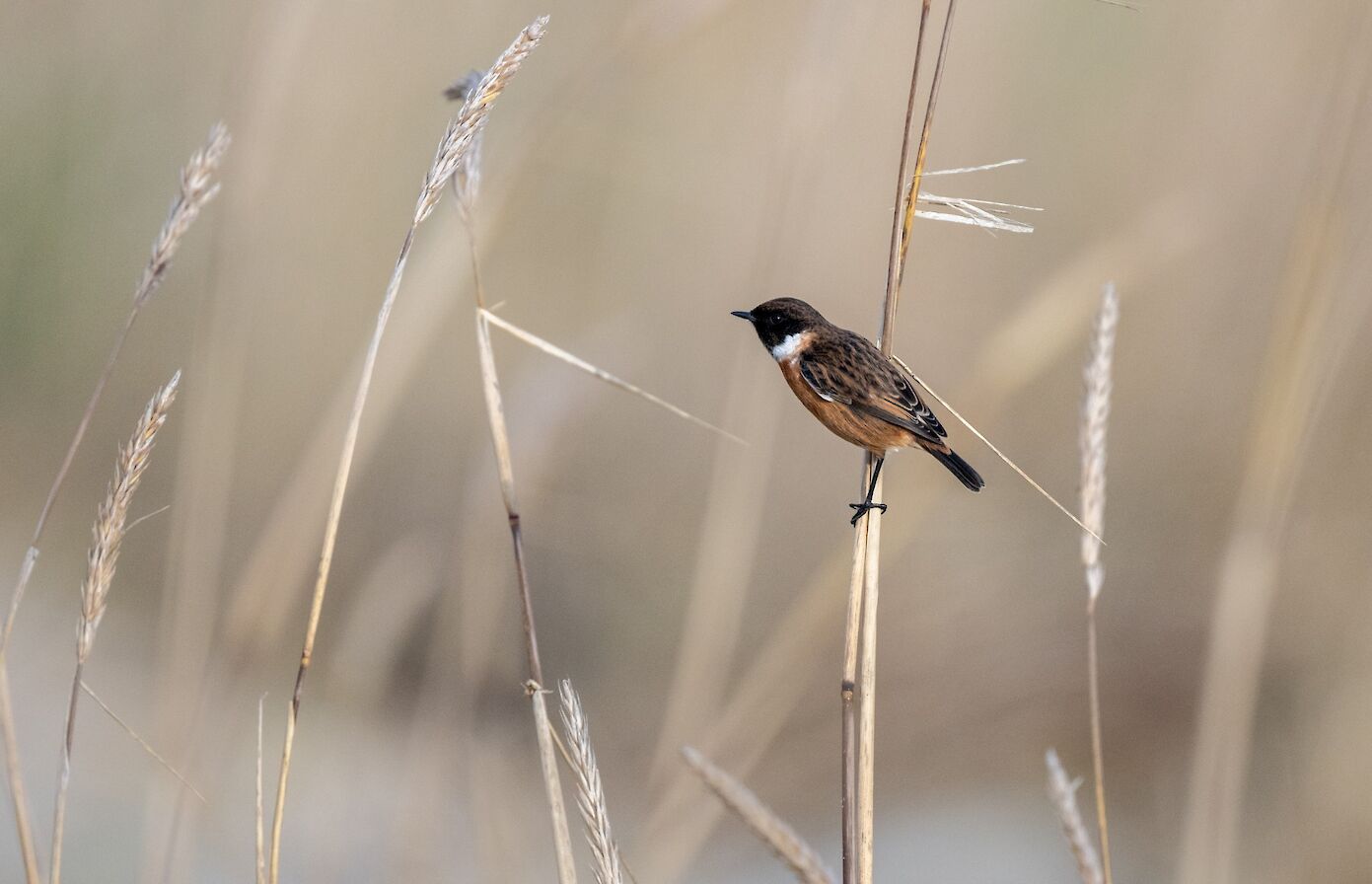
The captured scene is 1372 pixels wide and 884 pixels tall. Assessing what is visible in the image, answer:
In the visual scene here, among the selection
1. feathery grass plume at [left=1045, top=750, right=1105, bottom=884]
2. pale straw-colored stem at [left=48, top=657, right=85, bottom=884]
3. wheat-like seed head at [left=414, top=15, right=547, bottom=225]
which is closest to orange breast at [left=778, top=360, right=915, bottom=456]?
feathery grass plume at [left=1045, top=750, right=1105, bottom=884]

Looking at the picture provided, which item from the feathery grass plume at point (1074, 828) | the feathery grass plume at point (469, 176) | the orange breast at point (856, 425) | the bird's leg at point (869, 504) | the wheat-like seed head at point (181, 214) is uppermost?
the feathery grass plume at point (469, 176)

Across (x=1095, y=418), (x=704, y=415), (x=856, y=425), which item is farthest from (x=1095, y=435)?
(x=704, y=415)

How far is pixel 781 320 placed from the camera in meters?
2.90

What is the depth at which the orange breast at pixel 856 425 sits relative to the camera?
270cm

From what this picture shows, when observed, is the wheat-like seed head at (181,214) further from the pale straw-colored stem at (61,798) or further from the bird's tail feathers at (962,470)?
the bird's tail feathers at (962,470)

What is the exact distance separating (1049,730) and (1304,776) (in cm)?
118

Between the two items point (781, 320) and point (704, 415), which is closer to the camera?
point (781, 320)

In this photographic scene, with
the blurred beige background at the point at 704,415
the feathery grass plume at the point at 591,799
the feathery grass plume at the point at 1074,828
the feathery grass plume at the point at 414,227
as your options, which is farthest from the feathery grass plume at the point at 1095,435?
the blurred beige background at the point at 704,415

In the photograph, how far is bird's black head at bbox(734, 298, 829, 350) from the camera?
2.89 m

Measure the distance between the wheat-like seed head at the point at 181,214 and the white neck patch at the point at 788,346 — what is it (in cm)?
157

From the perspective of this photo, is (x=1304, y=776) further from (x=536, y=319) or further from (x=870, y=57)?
(x=536, y=319)

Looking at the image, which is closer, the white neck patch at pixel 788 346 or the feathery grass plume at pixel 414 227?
the feathery grass plume at pixel 414 227

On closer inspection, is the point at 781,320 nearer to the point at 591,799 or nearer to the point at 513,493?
the point at 513,493

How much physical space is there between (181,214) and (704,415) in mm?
4887
